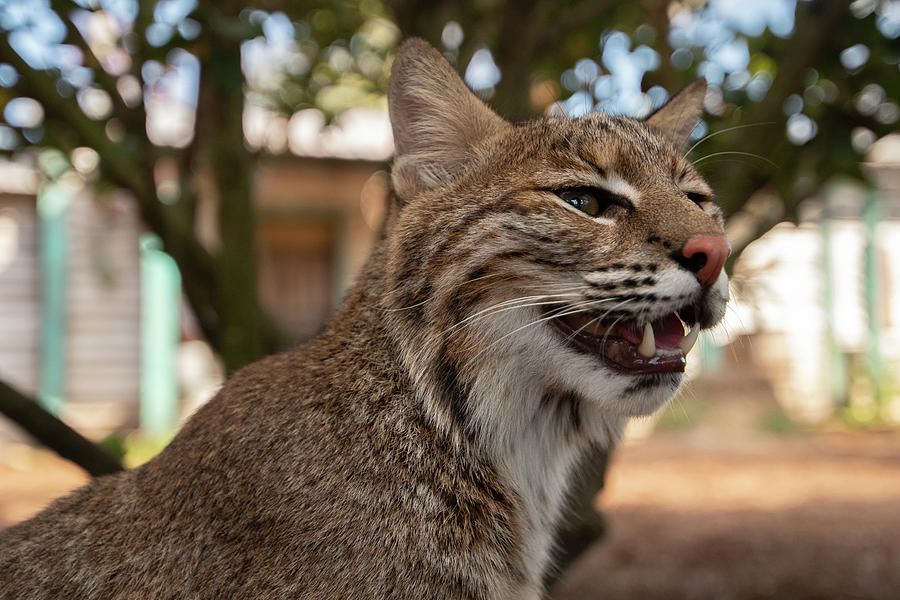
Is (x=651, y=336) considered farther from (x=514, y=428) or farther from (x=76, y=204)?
(x=76, y=204)

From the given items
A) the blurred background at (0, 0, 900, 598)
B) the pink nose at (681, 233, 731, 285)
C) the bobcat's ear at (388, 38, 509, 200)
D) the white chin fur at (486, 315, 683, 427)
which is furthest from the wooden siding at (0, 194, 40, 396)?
the pink nose at (681, 233, 731, 285)

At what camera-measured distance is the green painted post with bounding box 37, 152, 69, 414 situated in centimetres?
1269

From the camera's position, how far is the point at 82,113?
14.4 feet

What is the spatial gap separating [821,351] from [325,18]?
1159 centimetres

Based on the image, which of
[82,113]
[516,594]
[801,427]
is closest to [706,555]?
[516,594]

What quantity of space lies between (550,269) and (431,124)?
0.79m

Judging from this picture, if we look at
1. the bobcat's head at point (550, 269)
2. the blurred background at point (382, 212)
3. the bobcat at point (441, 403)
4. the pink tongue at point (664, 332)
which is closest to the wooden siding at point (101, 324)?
the blurred background at point (382, 212)

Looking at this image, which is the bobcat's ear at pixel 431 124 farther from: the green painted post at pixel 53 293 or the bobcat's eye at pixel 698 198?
the green painted post at pixel 53 293

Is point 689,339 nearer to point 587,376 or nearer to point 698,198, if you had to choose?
point 587,376

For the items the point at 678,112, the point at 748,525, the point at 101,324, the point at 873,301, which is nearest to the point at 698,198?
the point at 678,112

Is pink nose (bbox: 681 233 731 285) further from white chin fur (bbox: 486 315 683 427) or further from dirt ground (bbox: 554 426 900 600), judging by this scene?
dirt ground (bbox: 554 426 900 600)

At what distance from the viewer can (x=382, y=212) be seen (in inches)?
222

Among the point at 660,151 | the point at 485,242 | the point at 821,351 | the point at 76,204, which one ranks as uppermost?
the point at 76,204

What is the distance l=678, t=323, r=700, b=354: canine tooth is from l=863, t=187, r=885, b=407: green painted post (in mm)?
12974
